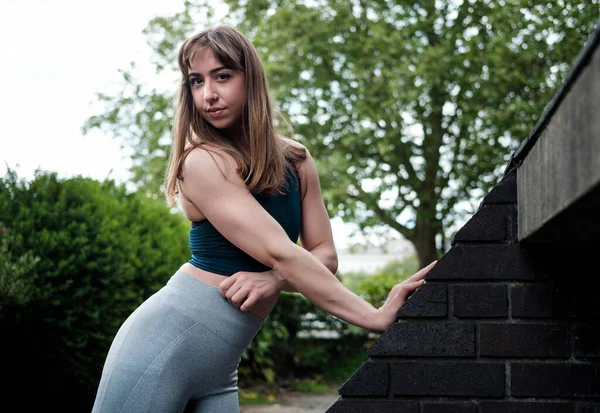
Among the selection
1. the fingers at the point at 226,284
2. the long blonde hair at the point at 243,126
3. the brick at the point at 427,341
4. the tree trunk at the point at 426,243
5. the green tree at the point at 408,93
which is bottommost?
the brick at the point at 427,341

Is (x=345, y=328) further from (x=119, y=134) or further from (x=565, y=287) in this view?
(x=119, y=134)

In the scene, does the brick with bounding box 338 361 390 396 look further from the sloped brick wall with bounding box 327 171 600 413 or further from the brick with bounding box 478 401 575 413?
the brick with bounding box 478 401 575 413

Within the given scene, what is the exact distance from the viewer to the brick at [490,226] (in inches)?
85.4

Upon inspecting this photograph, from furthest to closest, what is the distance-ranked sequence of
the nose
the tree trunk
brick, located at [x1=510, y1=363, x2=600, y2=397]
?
the tree trunk < the nose < brick, located at [x1=510, y1=363, x2=600, y2=397]

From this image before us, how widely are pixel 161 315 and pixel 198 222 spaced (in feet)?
1.01

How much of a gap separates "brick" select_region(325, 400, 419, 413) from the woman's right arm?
213mm

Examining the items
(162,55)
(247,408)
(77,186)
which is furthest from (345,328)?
(162,55)

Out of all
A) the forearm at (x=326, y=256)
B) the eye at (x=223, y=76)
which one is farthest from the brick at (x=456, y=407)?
the eye at (x=223, y=76)

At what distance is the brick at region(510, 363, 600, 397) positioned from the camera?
2111 millimetres

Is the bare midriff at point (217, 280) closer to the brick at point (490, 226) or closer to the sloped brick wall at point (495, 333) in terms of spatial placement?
the sloped brick wall at point (495, 333)

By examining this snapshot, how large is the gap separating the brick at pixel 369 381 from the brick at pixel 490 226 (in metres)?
0.42

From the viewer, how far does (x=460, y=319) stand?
2.18 m

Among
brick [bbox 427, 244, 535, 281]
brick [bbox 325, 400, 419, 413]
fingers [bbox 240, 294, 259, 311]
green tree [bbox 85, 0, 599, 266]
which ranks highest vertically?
green tree [bbox 85, 0, 599, 266]

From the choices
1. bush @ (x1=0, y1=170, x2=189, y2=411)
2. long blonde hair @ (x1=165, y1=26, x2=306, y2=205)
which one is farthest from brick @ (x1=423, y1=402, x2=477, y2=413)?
bush @ (x1=0, y1=170, x2=189, y2=411)
